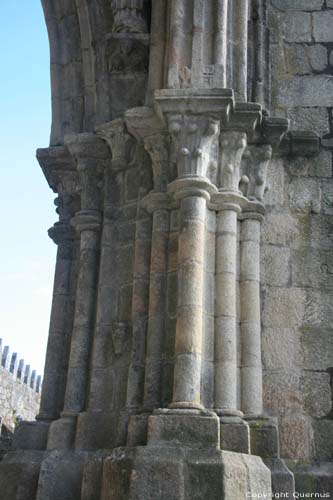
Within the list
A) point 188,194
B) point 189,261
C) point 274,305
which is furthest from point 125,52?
point 274,305

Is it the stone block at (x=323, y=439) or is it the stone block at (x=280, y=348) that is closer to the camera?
the stone block at (x=323, y=439)

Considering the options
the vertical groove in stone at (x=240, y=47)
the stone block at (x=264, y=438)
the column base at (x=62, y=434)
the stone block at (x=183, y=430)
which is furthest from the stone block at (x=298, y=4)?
the column base at (x=62, y=434)

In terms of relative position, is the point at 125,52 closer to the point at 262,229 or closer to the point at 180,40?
the point at 180,40

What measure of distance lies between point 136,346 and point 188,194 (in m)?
1.13

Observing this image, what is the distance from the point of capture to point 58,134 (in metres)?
6.32

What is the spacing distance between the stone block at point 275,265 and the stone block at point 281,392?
687 millimetres

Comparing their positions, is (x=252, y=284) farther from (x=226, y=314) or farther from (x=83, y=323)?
(x=83, y=323)

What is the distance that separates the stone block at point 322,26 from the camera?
588cm

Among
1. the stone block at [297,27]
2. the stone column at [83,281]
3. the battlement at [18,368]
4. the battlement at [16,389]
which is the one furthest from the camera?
the battlement at [18,368]

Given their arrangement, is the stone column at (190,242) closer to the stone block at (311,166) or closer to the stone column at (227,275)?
the stone column at (227,275)

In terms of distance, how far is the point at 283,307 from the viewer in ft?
16.2

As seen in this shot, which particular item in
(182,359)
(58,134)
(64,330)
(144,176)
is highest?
(58,134)

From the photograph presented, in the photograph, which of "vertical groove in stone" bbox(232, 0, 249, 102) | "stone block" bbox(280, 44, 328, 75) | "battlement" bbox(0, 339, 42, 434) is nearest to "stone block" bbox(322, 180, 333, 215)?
"vertical groove in stone" bbox(232, 0, 249, 102)

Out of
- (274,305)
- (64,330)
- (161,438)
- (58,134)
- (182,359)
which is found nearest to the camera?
(161,438)
